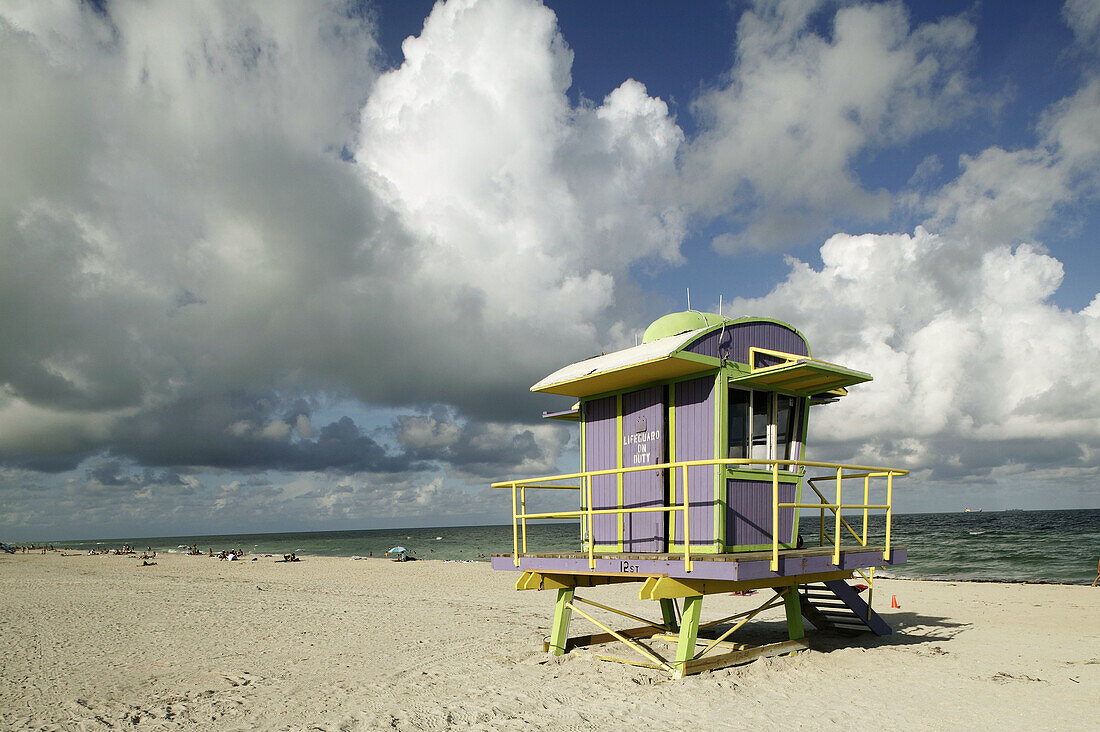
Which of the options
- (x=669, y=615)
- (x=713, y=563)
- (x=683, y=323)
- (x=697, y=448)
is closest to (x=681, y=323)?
(x=683, y=323)

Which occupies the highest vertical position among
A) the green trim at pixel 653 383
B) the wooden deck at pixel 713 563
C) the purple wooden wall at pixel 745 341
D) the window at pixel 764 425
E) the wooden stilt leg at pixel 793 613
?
the purple wooden wall at pixel 745 341

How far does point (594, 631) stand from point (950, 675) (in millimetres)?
6800

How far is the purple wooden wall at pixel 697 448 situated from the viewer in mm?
8695

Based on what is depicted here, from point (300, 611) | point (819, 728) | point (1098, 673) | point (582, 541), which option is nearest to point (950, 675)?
point (1098, 673)

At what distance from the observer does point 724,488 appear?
8609 millimetres

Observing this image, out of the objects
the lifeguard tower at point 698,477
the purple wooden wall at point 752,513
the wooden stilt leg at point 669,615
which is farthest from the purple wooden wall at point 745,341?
the wooden stilt leg at point 669,615

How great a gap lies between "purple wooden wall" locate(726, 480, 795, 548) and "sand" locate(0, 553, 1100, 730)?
1.79 m

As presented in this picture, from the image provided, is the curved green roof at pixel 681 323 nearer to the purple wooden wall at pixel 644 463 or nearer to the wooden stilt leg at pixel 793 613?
the purple wooden wall at pixel 644 463

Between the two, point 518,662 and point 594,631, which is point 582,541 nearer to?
point 518,662

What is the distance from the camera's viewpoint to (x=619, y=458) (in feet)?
33.6

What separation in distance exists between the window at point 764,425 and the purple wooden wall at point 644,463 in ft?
3.19

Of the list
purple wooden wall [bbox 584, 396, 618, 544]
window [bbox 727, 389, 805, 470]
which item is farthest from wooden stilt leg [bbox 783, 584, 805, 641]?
purple wooden wall [bbox 584, 396, 618, 544]

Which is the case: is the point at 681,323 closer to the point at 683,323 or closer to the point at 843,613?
the point at 683,323

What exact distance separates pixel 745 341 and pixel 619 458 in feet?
8.30
